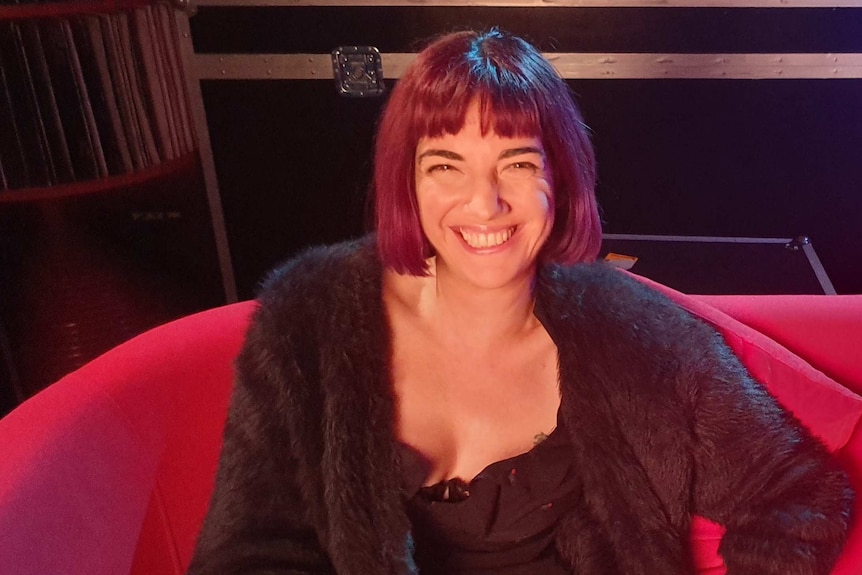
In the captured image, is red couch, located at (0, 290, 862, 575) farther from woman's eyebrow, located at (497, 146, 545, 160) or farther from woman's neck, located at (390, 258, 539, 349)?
woman's eyebrow, located at (497, 146, 545, 160)

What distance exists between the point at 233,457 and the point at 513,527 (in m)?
0.43

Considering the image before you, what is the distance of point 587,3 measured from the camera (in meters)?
2.00

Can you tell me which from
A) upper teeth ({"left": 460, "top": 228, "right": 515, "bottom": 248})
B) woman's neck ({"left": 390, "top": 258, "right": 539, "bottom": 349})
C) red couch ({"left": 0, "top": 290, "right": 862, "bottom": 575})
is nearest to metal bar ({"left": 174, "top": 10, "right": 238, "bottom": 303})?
red couch ({"left": 0, "top": 290, "right": 862, "bottom": 575})

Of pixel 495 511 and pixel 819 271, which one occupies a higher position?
pixel 819 271

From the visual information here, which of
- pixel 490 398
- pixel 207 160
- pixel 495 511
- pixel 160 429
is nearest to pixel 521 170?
pixel 490 398

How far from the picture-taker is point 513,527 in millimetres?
1136

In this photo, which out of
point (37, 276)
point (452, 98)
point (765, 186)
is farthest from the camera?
point (765, 186)

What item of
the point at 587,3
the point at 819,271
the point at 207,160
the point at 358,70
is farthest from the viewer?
the point at 207,160

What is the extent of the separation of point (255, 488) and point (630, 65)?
157 centimetres

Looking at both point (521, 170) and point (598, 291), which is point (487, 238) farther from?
point (598, 291)

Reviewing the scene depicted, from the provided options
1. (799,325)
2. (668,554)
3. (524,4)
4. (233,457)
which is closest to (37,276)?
(233,457)

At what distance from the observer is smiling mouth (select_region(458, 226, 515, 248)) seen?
1038 millimetres

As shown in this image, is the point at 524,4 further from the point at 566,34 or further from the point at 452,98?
the point at 452,98

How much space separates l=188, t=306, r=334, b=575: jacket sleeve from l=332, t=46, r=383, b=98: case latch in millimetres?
1245
